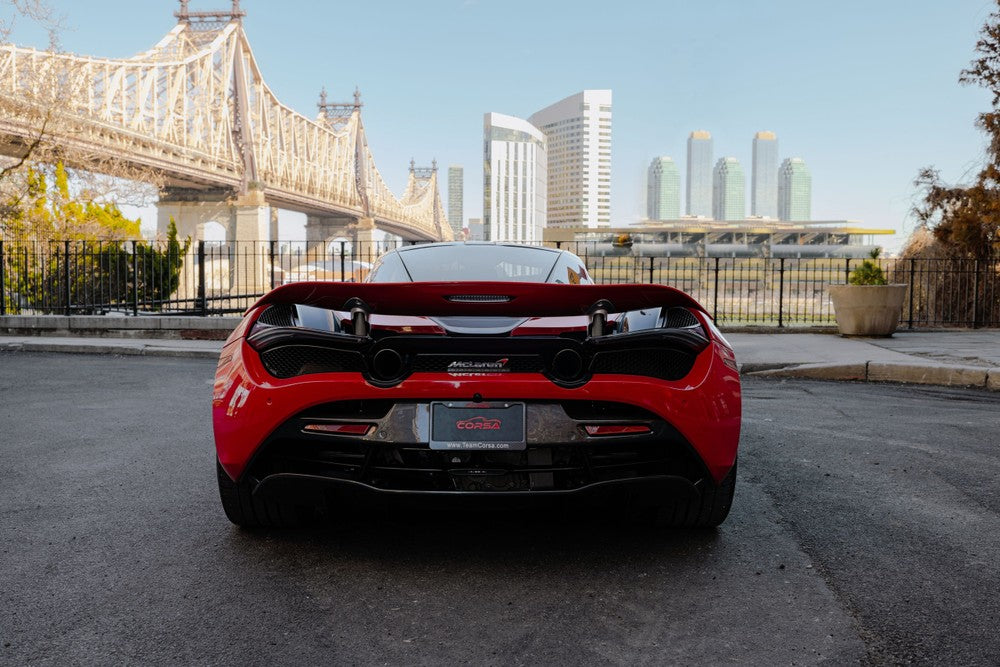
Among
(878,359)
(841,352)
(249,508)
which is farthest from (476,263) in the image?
(841,352)

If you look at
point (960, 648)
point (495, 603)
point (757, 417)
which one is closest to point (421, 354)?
point (495, 603)

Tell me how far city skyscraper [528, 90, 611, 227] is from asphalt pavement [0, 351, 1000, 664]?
556 feet

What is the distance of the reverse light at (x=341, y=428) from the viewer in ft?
9.21

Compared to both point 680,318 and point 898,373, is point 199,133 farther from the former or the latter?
point 680,318

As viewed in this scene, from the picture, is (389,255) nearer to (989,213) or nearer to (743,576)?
(743,576)

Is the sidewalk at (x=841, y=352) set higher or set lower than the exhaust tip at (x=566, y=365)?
lower

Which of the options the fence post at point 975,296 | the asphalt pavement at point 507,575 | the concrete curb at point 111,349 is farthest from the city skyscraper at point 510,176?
the asphalt pavement at point 507,575

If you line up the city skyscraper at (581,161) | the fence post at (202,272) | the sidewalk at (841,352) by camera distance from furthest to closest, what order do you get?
the city skyscraper at (581,161) < the fence post at (202,272) < the sidewalk at (841,352)

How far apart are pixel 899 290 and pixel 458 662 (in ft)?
40.4

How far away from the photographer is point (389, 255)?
169 inches

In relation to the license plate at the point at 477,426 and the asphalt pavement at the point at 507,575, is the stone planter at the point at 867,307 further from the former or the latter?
the license plate at the point at 477,426

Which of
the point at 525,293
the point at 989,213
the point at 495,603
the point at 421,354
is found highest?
the point at 989,213

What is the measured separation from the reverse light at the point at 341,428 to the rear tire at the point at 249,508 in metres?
0.46

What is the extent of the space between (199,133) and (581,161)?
5177 inches
